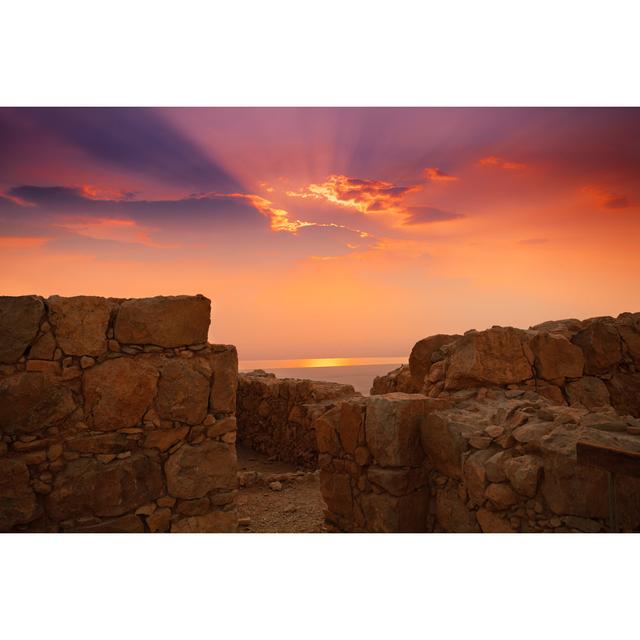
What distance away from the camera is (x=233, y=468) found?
3.75 metres

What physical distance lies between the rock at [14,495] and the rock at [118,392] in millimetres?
537

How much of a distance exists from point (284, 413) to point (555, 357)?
5.68m

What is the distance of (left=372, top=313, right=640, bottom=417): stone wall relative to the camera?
5234 millimetres

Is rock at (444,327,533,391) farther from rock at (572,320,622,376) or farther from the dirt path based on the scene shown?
the dirt path

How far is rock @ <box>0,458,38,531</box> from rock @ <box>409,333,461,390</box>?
4669 mm

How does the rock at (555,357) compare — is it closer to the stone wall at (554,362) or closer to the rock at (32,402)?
the stone wall at (554,362)

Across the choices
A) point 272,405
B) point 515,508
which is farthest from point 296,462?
point 515,508

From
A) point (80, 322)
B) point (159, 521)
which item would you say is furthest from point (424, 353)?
point (80, 322)

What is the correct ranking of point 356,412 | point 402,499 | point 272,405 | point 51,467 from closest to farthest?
point 51,467, point 402,499, point 356,412, point 272,405

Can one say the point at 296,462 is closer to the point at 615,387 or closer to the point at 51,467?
the point at 615,387

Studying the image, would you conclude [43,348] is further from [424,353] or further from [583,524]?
[424,353]

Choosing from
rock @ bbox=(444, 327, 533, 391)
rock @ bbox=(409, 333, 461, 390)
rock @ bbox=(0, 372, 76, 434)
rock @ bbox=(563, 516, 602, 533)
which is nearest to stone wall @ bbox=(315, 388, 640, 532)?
rock @ bbox=(563, 516, 602, 533)

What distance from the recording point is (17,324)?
324cm

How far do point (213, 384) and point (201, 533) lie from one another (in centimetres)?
117
